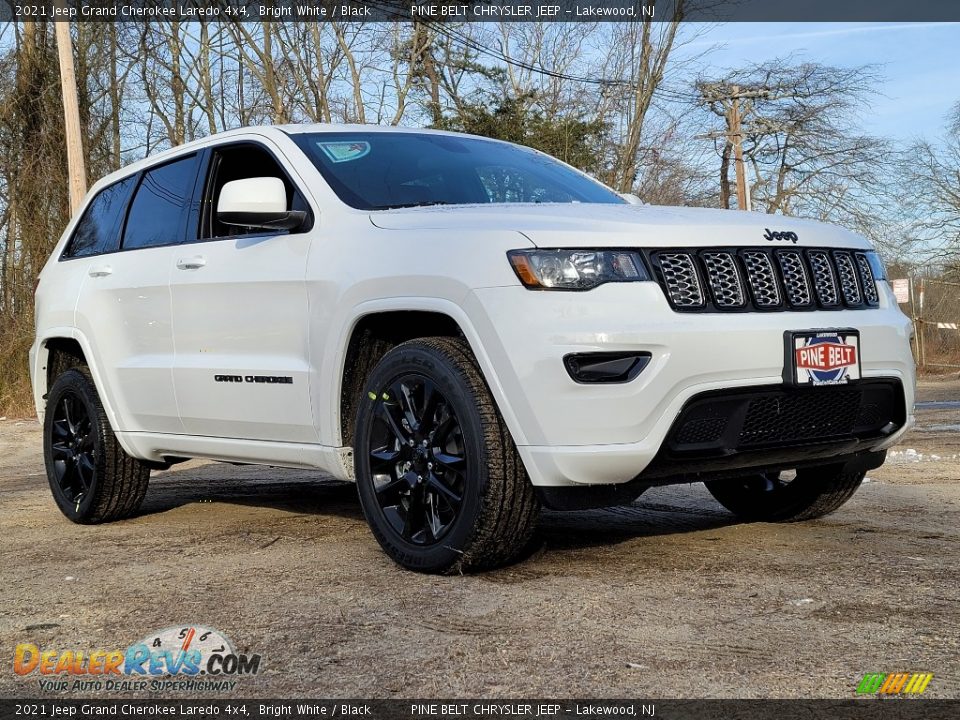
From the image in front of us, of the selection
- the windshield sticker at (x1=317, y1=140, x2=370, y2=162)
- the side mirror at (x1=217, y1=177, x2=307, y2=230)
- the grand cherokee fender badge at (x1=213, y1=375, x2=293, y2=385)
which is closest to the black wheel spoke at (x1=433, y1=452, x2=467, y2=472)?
the grand cherokee fender badge at (x1=213, y1=375, x2=293, y2=385)

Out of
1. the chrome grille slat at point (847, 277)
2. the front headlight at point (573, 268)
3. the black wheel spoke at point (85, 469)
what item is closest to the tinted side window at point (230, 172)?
the black wheel spoke at point (85, 469)

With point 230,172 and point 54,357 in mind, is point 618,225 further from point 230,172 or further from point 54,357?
point 54,357

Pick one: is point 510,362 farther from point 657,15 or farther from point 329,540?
point 657,15

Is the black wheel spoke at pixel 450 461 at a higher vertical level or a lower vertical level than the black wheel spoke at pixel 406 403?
lower

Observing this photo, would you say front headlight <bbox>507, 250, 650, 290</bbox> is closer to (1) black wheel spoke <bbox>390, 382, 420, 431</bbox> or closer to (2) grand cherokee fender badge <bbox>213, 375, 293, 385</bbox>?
(1) black wheel spoke <bbox>390, 382, 420, 431</bbox>

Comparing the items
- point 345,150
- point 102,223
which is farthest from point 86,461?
point 345,150

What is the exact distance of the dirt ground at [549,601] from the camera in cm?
298

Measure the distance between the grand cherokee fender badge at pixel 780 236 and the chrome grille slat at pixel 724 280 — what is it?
0.24 meters

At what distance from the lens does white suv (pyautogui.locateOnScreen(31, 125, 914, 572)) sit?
3.81m

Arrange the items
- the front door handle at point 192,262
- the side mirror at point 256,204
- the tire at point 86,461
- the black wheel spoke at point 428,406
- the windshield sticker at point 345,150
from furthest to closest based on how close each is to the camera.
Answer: the tire at point 86,461
the front door handle at point 192,262
the windshield sticker at point 345,150
the side mirror at point 256,204
the black wheel spoke at point 428,406

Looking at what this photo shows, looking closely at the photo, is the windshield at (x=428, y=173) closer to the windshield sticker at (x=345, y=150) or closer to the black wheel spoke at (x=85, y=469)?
the windshield sticker at (x=345, y=150)

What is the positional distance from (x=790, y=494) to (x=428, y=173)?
2.19 meters

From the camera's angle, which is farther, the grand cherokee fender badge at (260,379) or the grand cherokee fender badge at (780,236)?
the grand cherokee fender badge at (260,379)

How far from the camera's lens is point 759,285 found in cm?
407
